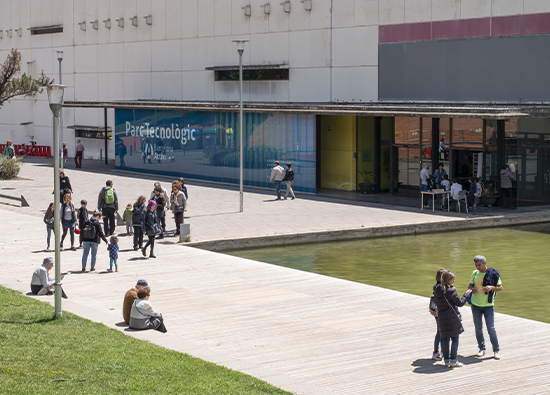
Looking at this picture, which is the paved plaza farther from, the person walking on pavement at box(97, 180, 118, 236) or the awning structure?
the awning structure

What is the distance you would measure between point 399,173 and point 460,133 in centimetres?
420

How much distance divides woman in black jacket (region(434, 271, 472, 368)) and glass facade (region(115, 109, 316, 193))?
933 inches

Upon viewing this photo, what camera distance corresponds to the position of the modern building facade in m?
30.8

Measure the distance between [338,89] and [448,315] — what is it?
27.2 metres

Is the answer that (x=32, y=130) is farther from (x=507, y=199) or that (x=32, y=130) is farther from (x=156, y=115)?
(x=507, y=199)

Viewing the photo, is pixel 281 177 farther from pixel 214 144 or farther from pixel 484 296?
pixel 484 296

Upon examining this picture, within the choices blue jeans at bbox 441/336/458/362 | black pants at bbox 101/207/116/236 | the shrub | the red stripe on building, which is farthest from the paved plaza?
the shrub

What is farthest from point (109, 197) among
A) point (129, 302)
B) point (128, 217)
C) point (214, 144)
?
point (214, 144)

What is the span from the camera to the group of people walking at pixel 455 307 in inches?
447

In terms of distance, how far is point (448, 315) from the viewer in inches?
450

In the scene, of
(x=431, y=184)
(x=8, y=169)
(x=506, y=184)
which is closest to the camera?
(x=506, y=184)

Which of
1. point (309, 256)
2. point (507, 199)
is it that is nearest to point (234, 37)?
point (507, 199)

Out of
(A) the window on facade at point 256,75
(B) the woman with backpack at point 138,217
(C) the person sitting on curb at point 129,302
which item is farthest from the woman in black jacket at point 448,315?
(A) the window on facade at point 256,75

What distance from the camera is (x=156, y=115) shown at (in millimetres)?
42688
